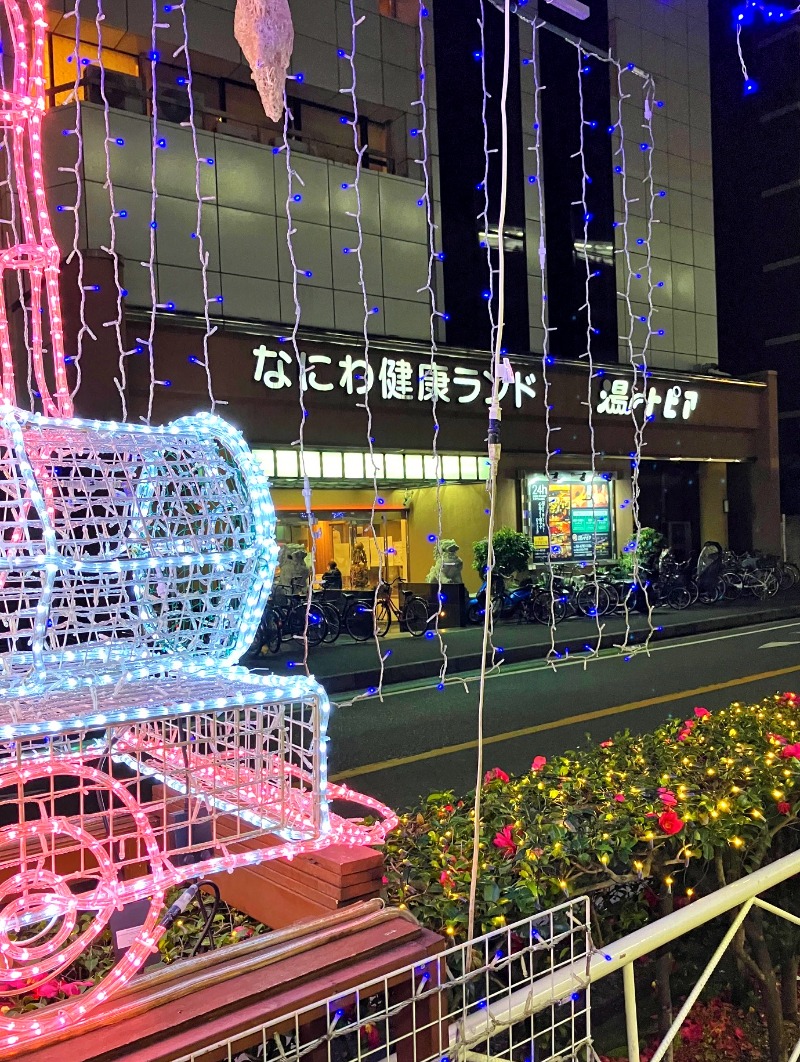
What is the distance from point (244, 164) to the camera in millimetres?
11930

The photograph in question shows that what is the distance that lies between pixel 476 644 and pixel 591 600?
317 cm

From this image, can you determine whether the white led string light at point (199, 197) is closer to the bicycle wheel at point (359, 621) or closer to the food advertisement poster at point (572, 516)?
the bicycle wheel at point (359, 621)

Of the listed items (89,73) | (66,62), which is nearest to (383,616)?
(89,73)

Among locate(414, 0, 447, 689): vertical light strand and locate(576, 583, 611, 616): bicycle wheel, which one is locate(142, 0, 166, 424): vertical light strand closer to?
locate(414, 0, 447, 689): vertical light strand

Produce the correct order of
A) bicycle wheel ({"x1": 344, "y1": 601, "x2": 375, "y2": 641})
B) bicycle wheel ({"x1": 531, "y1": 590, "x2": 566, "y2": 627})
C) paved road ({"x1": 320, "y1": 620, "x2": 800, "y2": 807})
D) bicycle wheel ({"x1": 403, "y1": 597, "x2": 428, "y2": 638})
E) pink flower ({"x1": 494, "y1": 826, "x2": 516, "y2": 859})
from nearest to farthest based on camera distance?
pink flower ({"x1": 494, "y1": 826, "x2": 516, "y2": 859}) → paved road ({"x1": 320, "y1": 620, "x2": 800, "y2": 807}) → bicycle wheel ({"x1": 344, "y1": 601, "x2": 375, "y2": 641}) → bicycle wheel ({"x1": 403, "y1": 597, "x2": 428, "y2": 638}) → bicycle wheel ({"x1": 531, "y1": 590, "x2": 566, "y2": 627})

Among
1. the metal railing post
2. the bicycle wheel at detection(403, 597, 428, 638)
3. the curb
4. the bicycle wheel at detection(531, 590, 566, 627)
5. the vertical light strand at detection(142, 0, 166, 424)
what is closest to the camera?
the metal railing post

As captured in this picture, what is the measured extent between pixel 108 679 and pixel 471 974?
104 cm

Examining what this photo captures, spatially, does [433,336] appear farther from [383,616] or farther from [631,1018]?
[631,1018]

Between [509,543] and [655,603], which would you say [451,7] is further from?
[655,603]

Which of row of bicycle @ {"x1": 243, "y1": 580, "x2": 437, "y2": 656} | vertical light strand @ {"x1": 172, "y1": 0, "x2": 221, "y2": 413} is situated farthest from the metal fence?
row of bicycle @ {"x1": 243, "y1": 580, "x2": 437, "y2": 656}

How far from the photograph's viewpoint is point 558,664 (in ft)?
31.9

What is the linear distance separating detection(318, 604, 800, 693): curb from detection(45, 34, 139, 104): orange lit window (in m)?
8.52

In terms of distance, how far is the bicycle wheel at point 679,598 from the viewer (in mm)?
14602

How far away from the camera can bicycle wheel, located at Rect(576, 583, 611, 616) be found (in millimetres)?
13250
